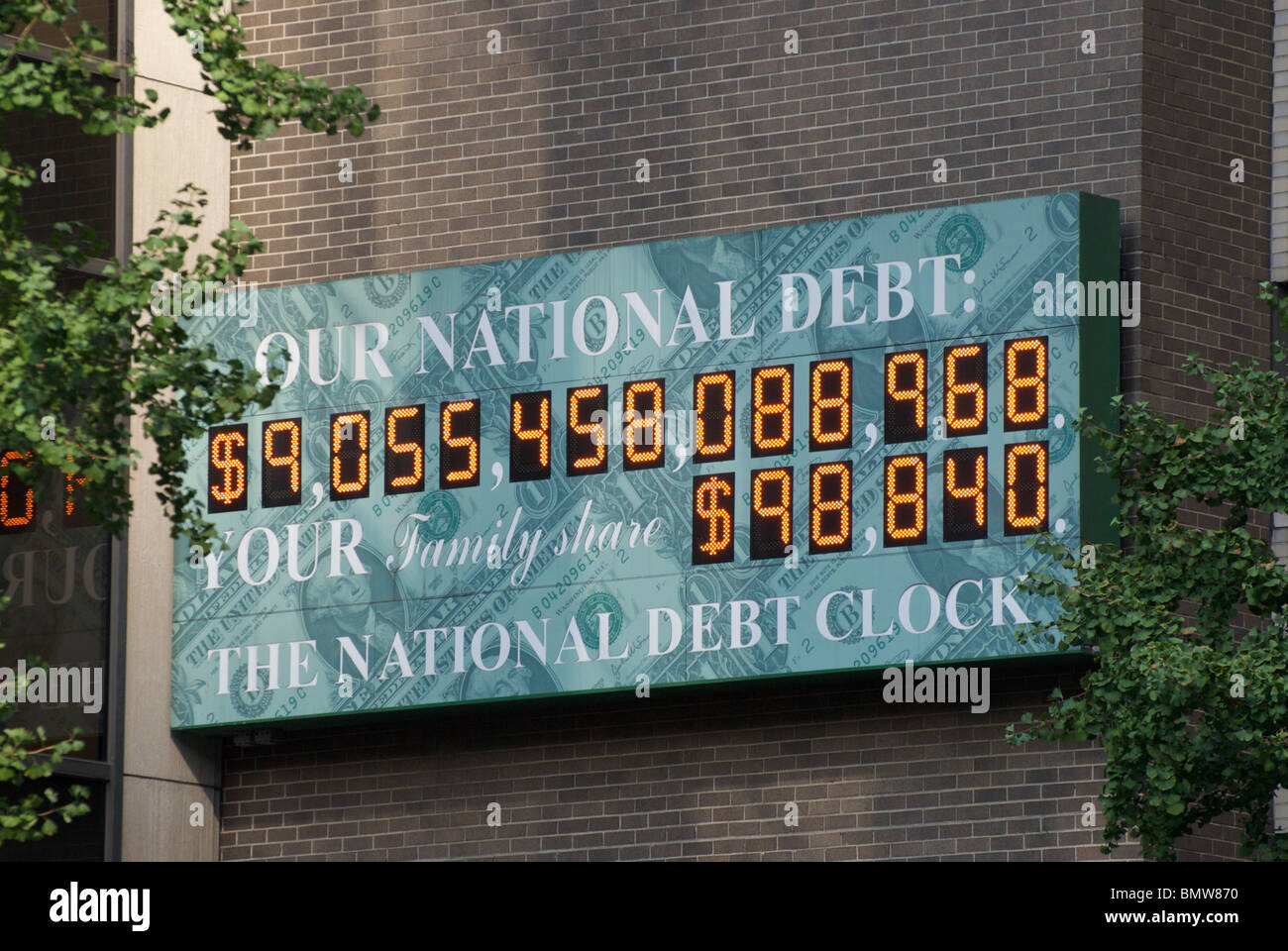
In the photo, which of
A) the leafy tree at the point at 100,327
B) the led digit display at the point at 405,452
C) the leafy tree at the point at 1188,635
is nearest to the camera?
the leafy tree at the point at 100,327

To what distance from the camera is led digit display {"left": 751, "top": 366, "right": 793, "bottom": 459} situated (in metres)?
21.0

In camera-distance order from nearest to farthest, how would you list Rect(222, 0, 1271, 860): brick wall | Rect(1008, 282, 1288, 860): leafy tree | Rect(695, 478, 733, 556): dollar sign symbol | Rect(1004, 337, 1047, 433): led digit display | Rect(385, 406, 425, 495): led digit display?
Rect(1008, 282, 1288, 860): leafy tree
Rect(1004, 337, 1047, 433): led digit display
Rect(222, 0, 1271, 860): brick wall
Rect(695, 478, 733, 556): dollar sign symbol
Rect(385, 406, 425, 495): led digit display

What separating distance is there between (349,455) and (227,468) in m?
1.10

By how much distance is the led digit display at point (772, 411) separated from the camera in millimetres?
21047

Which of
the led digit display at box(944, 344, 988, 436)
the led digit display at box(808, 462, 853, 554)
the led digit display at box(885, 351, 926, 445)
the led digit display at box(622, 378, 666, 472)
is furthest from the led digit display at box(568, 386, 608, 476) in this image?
the led digit display at box(944, 344, 988, 436)

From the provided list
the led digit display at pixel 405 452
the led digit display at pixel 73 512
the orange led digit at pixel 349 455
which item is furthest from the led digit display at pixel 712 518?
the led digit display at pixel 73 512

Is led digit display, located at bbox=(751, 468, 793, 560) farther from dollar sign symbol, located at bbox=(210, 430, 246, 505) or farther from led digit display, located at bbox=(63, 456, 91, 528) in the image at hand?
led digit display, located at bbox=(63, 456, 91, 528)

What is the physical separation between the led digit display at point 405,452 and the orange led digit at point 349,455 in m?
0.23

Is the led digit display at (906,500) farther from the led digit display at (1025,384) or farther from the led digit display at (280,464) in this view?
the led digit display at (280,464)

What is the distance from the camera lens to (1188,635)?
1620cm

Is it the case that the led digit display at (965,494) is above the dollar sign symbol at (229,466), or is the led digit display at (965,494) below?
below

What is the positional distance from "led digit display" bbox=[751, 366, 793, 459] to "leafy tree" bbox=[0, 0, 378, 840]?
18.9ft

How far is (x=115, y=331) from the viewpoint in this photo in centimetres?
1498

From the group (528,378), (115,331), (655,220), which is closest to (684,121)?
(655,220)
